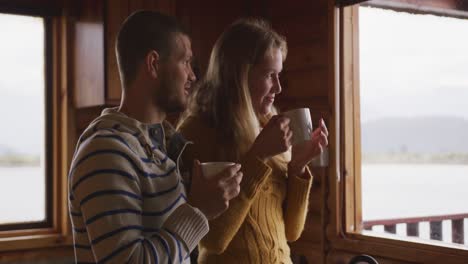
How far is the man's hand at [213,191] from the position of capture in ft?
3.87

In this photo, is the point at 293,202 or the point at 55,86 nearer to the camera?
the point at 293,202

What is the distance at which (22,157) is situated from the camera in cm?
300

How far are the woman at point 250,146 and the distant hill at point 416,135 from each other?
83 centimetres

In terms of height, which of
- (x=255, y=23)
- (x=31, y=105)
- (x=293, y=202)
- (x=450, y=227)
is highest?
(x=255, y=23)

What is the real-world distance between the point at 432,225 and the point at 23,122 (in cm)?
206

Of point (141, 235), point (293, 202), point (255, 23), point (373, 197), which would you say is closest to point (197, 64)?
point (373, 197)

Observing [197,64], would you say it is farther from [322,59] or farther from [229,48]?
[229,48]

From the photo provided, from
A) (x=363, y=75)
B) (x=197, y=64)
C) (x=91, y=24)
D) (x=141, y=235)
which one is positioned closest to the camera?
(x=141, y=235)

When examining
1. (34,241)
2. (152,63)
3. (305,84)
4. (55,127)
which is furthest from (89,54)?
(152,63)

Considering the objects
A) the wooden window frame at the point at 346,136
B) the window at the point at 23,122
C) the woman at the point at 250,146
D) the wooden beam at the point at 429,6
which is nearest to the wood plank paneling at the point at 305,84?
the wooden window frame at the point at 346,136

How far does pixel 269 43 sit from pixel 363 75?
110 cm

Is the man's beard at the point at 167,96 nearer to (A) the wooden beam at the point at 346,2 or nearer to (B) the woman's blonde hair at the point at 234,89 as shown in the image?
(B) the woman's blonde hair at the point at 234,89

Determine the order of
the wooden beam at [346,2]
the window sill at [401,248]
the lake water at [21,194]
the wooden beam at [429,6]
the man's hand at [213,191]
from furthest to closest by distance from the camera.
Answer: the lake water at [21,194], the wooden beam at [346,2], the wooden beam at [429,6], the window sill at [401,248], the man's hand at [213,191]

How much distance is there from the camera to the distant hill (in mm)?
2314
